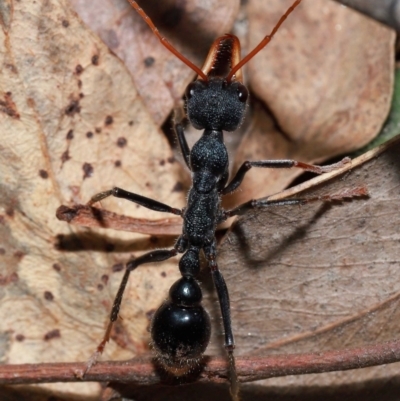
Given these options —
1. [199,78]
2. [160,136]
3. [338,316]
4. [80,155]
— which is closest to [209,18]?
[199,78]

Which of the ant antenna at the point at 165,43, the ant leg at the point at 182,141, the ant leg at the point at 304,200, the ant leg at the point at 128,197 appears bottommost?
the ant leg at the point at 304,200

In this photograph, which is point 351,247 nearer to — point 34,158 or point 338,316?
→ point 338,316

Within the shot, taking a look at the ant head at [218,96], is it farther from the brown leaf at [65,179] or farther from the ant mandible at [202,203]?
the brown leaf at [65,179]

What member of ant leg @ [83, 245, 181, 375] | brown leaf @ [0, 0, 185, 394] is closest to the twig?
ant leg @ [83, 245, 181, 375]

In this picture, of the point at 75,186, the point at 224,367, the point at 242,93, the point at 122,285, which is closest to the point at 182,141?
the point at 242,93

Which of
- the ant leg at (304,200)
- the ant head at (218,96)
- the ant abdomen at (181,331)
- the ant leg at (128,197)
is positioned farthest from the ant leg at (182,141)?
Result: the ant abdomen at (181,331)

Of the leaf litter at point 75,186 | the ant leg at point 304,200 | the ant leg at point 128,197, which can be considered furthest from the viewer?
the ant leg at point 128,197

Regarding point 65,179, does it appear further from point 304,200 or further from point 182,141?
point 304,200
